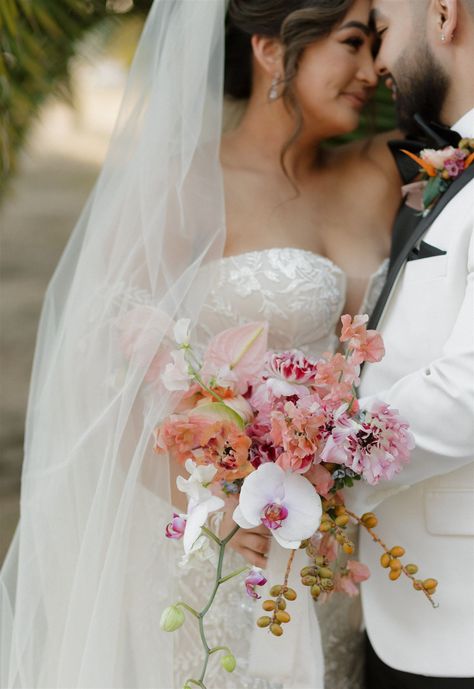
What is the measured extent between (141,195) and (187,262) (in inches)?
8.3

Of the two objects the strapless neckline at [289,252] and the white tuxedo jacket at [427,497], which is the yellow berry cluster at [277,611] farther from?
the strapless neckline at [289,252]

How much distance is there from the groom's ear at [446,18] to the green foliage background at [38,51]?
1.08m

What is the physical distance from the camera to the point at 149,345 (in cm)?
224

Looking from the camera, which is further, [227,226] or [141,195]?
[227,226]

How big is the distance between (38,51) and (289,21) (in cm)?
127

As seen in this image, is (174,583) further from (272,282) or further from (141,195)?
(141,195)

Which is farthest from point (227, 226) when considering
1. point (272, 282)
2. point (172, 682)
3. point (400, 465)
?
point (172, 682)

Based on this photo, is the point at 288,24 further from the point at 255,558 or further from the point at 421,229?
the point at 255,558

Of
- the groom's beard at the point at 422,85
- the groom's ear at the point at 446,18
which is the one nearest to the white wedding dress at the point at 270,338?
the groom's beard at the point at 422,85

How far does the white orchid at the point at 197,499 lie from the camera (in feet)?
5.97

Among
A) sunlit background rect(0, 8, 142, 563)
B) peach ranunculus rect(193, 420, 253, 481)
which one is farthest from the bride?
sunlit background rect(0, 8, 142, 563)

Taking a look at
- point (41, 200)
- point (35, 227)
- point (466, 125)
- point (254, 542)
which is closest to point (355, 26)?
point (466, 125)

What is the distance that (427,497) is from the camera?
2188mm

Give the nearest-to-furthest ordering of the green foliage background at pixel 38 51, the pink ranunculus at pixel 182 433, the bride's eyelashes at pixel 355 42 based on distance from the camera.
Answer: the pink ranunculus at pixel 182 433 → the bride's eyelashes at pixel 355 42 → the green foliage background at pixel 38 51
